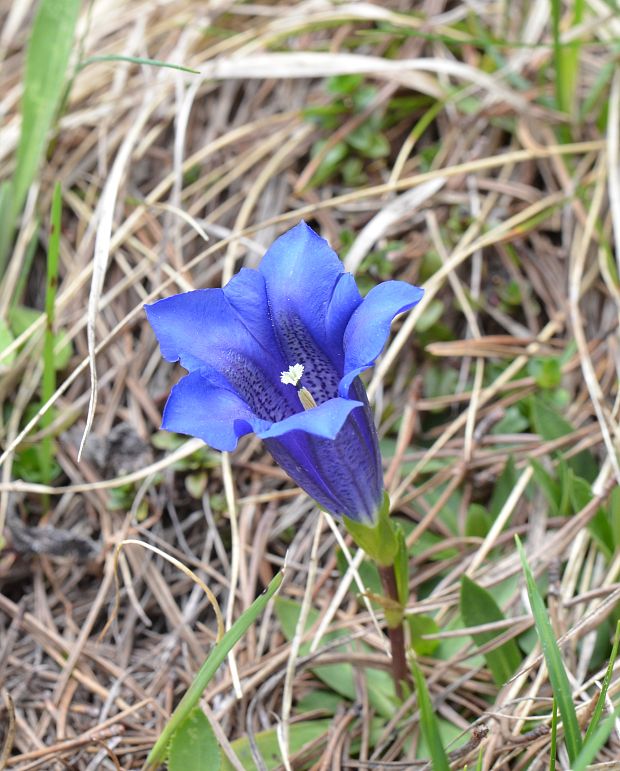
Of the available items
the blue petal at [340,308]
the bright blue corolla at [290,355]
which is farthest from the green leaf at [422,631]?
the blue petal at [340,308]

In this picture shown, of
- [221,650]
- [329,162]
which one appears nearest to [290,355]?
[221,650]

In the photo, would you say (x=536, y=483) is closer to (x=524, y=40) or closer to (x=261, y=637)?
(x=261, y=637)

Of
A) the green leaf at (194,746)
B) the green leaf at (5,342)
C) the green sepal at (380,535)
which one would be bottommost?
the green leaf at (194,746)

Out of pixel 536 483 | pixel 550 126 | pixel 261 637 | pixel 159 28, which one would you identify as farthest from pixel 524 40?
pixel 261 637

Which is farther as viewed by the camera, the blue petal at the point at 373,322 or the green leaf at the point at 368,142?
the green leaf at the point at 368,142

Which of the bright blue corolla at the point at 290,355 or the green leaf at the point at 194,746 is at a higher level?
the bright blue corolla at the point at 290,355

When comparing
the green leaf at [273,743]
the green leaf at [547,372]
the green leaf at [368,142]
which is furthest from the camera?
the green leaf at [368,142]

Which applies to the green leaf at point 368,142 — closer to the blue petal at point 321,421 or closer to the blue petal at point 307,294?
the blue petal at point 307,294
